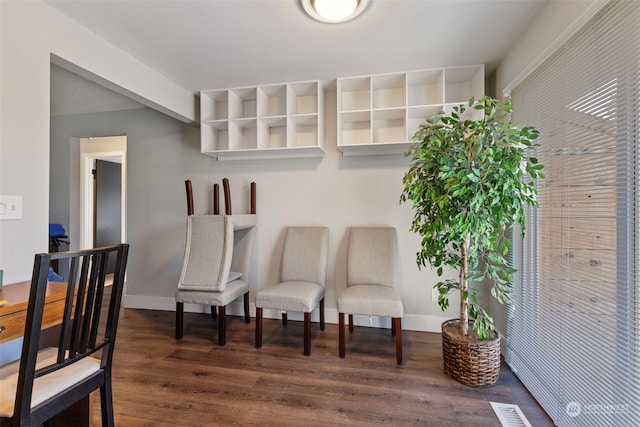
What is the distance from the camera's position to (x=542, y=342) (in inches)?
65.7

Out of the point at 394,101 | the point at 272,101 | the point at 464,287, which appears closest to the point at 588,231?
the point at 464,287

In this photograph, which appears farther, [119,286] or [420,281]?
[420,281]

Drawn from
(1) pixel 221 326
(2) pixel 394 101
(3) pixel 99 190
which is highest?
(2) pixel 394 101

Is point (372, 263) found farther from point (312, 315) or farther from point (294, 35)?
point (294, 35)

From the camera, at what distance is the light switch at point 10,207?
1.45 meters

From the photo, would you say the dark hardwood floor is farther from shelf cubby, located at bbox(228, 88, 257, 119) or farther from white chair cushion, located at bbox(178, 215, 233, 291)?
shelf cubby, located at bbox(228, 88, 257, 119)

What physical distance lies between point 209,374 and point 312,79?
2.54 m

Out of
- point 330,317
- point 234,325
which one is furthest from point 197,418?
point 330,317

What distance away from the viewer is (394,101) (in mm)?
2723

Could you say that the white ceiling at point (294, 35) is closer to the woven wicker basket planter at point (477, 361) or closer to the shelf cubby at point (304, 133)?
the shelf cubby at point (304, 133)

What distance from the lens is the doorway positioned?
4234 millimetres

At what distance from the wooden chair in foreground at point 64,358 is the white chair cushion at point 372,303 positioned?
4.78 feet

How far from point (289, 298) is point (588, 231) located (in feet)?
6.02

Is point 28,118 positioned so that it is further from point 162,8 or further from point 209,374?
point 209,374
